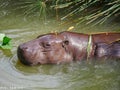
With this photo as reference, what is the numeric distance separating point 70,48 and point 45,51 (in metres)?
0.38

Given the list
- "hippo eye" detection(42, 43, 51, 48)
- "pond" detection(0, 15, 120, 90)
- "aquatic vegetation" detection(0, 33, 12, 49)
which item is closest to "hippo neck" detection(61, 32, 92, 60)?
"pond" detection(0, 15, 120, 90)

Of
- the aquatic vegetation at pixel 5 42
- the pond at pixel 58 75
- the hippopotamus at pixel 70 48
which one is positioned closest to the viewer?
the pond at pixel 58 75

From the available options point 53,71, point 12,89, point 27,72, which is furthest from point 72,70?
point 12,89

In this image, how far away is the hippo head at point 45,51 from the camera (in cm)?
509

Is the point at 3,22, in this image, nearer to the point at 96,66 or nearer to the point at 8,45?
the point at 8,45

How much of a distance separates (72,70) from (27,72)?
635 millimetres

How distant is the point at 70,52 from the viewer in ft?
17.6

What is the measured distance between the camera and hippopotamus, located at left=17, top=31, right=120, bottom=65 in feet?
17.0

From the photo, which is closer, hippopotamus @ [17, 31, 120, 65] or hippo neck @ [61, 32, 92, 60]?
hippopotamus @ [17, 31, 120, 65]

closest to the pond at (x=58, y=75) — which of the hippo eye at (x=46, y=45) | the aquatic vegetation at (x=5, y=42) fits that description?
the aquatic vegetation at (x=5, y=42)

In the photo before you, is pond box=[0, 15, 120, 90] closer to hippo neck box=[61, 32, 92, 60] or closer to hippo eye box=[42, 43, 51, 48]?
hippo neck box=[61, 32, 92, 60]

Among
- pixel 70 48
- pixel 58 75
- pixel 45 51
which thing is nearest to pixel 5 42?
pixel 45 51

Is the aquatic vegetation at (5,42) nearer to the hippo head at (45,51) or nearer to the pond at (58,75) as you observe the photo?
the pond at (58,75)

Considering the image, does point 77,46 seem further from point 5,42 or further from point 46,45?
point 5,42
